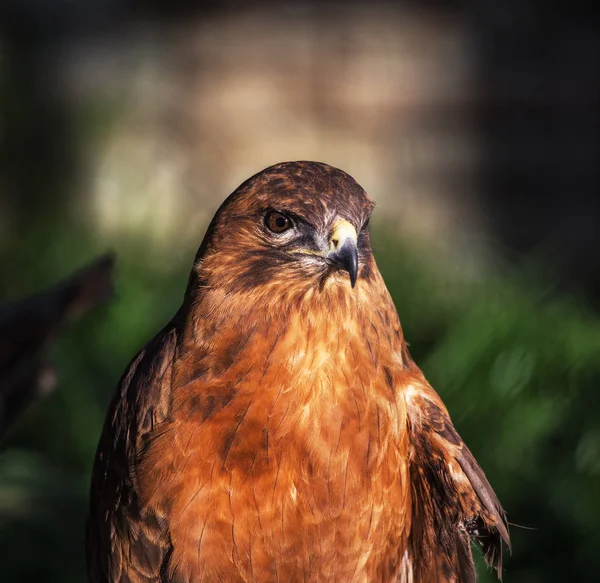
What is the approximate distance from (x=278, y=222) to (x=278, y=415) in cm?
46

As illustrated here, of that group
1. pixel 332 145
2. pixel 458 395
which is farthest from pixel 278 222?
pixel 332 145

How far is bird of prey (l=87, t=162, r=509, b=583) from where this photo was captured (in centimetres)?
240

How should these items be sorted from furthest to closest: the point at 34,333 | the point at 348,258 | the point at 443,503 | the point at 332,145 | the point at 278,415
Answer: the point at 332,145
the point at 34,333
the point at 443,503
the point at 278,415
the point at 348,258

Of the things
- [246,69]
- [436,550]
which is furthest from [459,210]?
[436,550]

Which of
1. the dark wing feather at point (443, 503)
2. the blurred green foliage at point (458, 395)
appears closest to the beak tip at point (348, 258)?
the dark wing feather at point (443, 503)

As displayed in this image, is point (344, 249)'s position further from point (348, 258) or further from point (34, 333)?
point (34, 333)

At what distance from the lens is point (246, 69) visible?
7.44m

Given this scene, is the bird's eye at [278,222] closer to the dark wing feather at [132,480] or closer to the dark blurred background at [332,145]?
the dark wing feather at [132,480]

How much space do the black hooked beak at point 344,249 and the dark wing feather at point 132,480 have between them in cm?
51

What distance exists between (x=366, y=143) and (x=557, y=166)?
4.92 ft

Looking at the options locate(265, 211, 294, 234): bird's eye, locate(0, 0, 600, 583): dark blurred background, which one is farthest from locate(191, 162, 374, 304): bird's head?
locate(0, 0, 600, 583): dark blurred background

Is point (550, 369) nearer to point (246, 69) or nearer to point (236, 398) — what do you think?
point (236, 398)

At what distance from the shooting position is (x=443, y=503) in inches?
103

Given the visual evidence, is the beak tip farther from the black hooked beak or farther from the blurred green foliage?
the blurred green foliage
